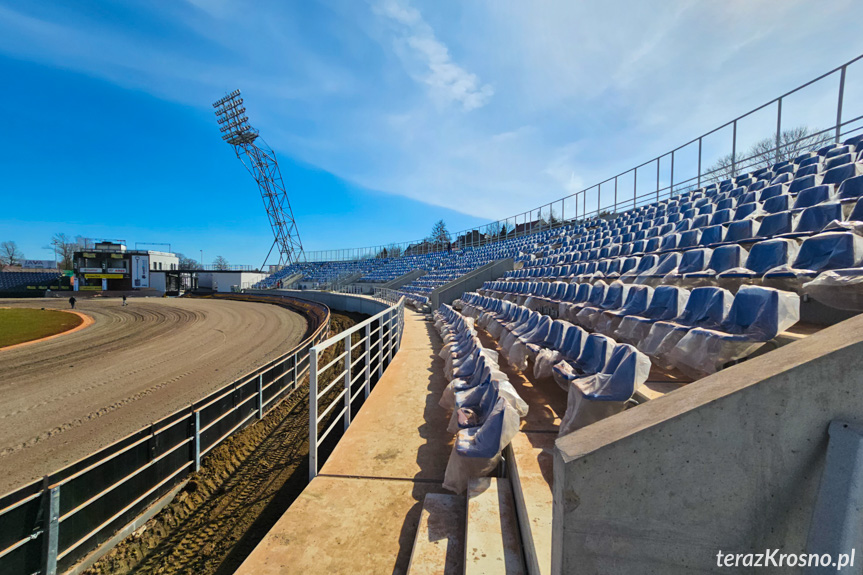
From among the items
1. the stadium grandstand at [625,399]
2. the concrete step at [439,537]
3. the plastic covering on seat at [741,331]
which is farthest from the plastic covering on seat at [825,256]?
the concrete step at [439,537]

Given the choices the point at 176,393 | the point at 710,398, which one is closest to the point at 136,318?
the point at 176,393

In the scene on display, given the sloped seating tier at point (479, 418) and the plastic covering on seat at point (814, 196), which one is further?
the plastic covering on seat at point (814, 196)

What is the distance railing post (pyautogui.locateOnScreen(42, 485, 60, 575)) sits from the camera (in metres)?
2.97

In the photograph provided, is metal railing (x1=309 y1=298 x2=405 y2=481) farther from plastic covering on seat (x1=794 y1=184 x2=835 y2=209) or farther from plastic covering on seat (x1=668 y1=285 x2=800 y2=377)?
plastic covering on seat (x1=794 y1=184 x2=835 y2=209)

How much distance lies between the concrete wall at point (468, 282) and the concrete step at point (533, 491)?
43.5 feet

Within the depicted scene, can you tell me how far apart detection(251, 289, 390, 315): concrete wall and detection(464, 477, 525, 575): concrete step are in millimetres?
13571

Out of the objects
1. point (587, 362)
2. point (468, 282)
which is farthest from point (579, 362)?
point (468, 282)

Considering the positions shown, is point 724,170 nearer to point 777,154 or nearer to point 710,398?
point 777,154

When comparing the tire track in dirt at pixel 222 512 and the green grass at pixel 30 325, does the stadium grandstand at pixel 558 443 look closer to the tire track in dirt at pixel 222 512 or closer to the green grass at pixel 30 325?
the tire track in dirt at pixel 222 512

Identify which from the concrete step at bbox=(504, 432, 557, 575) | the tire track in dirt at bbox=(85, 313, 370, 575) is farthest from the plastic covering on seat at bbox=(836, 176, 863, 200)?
the tire track in dirt at bbox=(85, 313, 370, 575)

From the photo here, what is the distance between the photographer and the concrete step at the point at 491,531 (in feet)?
6.39

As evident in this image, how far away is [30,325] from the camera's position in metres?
17.5

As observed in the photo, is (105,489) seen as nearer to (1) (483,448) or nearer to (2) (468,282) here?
(1) (483,448)

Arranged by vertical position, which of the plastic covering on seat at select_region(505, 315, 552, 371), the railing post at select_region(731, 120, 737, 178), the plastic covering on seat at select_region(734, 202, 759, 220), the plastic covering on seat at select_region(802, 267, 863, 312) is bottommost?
the plastic covering on seat at select_region(505, 315, 552, 371)
